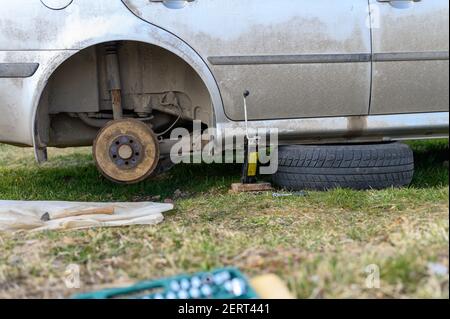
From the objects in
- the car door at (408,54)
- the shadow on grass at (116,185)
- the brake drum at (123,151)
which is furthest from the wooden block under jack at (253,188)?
the car door at (408,54)

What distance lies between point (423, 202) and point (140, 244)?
5.28 ft

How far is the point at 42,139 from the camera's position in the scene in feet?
12.6

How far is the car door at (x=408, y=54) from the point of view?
3.81 metres

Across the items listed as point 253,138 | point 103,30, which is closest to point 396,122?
point 253,138

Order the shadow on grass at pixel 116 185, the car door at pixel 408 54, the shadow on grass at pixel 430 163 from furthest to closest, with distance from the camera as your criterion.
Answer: the shadow on grass at pixel 430 163 < the shadow on grass at pixel 116 185 < the car door at pixel 408 54

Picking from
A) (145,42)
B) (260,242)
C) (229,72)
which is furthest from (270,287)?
(145,42)

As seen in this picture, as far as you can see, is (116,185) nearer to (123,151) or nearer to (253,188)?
(123,151)

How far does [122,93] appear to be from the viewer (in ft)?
13.4

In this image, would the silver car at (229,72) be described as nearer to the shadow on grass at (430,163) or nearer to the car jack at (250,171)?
the car jack at (250,171)

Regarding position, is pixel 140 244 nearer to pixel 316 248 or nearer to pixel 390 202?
pixel 316 248

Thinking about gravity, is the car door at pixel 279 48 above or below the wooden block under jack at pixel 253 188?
above

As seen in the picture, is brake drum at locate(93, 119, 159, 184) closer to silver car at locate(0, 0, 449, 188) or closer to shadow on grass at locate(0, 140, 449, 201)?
silver car at locate(0, 0, 449, 188)

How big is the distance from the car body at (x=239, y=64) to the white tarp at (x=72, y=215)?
16.4 inches

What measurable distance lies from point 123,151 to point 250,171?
814 millimetres
